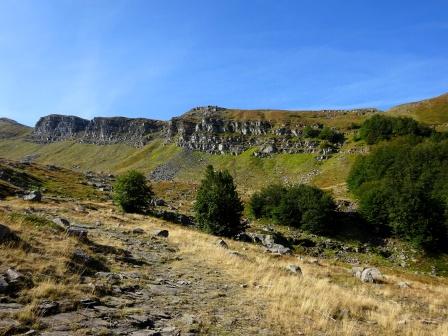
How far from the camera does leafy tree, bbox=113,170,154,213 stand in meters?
55.0

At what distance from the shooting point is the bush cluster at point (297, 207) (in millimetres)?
56531

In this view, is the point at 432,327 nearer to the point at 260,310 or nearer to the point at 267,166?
the point at 260,310

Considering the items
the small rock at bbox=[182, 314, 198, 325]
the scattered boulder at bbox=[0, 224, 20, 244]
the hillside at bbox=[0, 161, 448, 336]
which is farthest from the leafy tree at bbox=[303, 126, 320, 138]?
the small rock at bbox=[182, 314, 198, 325]

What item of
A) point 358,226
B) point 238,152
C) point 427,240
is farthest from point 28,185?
point 238,152

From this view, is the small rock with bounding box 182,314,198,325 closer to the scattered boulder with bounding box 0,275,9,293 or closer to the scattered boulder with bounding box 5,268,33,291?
the scattered boulder with bounding box 5,268,33,291

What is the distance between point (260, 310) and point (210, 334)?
2.84 m

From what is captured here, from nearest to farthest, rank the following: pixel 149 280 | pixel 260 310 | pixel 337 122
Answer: pixel 260 310 < pixel 149 280 < pixel 337 122

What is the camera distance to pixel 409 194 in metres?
53.0

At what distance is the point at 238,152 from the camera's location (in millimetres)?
162750

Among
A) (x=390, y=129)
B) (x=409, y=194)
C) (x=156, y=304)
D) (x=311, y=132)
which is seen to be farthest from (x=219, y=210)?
(x=311, y=132)

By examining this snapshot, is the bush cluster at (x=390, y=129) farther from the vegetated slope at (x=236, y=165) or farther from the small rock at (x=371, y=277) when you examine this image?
→ the small rock at (x=371, y=277)

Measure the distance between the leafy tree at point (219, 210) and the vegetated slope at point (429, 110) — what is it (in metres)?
120

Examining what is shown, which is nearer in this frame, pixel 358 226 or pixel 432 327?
pixel 432 327

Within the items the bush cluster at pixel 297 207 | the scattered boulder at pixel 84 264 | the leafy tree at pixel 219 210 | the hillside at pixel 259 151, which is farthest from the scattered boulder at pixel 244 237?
the hillside at pixel 259 151
